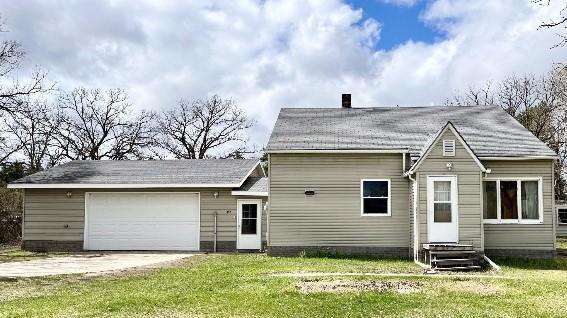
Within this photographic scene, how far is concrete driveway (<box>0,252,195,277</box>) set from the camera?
16.7m

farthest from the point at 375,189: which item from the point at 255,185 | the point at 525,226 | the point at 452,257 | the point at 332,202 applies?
the point at 255,185

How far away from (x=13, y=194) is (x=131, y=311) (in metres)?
23.6

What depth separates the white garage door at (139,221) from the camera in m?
24.5

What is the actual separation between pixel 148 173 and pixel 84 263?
7155mm

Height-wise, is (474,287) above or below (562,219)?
below

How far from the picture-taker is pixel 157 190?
2453 centimetres

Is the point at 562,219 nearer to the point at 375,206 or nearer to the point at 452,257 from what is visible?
the point at 375,206

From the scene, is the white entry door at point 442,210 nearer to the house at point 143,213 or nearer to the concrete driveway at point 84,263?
the house at point 143,213

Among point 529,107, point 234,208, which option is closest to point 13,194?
point 234,208

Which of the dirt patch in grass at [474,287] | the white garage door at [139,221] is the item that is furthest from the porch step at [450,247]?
the white garage door at [139,221]

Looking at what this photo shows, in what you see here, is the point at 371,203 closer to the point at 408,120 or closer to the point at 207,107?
the point at 408,120

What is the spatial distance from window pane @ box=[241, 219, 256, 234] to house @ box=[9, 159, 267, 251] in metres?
0.01

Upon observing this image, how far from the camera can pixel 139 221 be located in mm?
24656

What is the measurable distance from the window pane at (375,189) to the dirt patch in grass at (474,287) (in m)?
6.86
